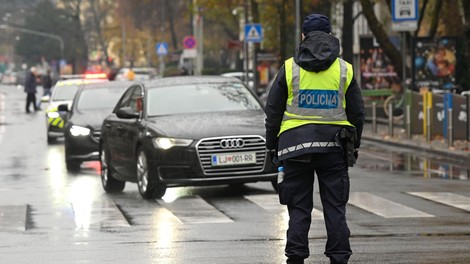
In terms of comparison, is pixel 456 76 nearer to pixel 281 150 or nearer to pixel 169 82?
pixel 169 82

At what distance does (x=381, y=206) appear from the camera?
1409cm

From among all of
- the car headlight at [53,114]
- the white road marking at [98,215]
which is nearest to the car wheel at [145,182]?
the white road marking at [98,215]

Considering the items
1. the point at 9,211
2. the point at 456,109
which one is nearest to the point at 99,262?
the point at 9,211

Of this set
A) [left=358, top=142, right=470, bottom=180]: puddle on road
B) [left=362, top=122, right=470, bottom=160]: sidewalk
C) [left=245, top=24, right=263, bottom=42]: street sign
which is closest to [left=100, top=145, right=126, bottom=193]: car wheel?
[left=358, top=142, right=470, bottom=180]: puddle on road

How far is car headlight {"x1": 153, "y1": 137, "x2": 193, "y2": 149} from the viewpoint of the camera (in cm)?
1514

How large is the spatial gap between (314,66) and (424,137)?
62.4 feet

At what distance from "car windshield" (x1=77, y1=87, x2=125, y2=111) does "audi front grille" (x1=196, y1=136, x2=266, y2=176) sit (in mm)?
8711

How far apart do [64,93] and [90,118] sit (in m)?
10.6

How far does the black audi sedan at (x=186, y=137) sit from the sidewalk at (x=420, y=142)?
6.74m

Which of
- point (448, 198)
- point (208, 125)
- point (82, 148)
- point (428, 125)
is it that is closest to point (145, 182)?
point (208, 125)

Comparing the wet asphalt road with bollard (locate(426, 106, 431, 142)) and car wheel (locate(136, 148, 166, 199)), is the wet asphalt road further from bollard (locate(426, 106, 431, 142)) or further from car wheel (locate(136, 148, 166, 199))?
bollard (locate(426, 106, 431, 142))

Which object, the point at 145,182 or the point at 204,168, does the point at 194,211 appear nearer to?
the point at 204,168

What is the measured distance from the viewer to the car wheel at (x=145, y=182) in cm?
1543

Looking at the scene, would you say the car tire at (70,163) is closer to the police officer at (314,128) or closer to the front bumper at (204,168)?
the front bumper at (204,168)
